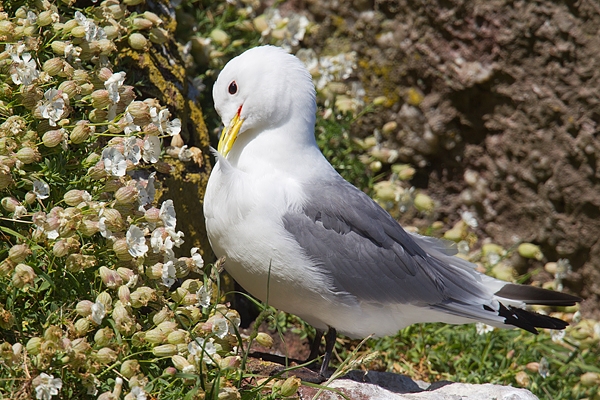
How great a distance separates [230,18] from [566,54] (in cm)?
209

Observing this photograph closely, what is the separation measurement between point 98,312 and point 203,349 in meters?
0.32

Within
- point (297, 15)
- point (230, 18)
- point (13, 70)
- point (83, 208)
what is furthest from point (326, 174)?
point (297, 15)

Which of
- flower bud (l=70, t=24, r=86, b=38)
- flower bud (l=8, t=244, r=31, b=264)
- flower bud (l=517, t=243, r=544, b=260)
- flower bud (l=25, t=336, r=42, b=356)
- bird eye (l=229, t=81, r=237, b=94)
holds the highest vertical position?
flower bud (l=70, t=24, r=86, b=38)

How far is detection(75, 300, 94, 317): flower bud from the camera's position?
207cm

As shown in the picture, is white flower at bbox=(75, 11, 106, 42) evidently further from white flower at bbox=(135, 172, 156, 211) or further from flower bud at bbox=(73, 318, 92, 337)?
flower bud at bbox=(73, 318, 92, 337)

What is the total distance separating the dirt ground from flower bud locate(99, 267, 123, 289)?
3022 millimetres

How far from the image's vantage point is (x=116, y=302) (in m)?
2.18

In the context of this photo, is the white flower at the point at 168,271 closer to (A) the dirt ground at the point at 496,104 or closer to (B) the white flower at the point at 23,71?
(B) the white flower at the point at 23,71

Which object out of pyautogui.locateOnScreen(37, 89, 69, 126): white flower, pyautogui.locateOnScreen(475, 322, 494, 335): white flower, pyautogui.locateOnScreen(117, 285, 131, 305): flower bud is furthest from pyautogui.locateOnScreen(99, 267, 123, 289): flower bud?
pyautogui.locateOnScreen(475, 322, 494, 335): white flower

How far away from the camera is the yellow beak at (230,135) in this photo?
9.22 ft

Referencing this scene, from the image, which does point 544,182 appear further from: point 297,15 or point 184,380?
point 184,380

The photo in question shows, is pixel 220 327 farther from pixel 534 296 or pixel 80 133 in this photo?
pixel 534 296

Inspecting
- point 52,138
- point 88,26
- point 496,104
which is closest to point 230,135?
point 88,26

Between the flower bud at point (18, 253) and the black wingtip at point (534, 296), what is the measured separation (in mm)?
2041
